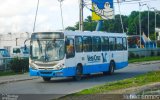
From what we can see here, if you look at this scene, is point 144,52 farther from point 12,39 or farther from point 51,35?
point 51,35

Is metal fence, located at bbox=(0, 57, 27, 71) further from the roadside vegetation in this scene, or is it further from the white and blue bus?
the white and blue bus

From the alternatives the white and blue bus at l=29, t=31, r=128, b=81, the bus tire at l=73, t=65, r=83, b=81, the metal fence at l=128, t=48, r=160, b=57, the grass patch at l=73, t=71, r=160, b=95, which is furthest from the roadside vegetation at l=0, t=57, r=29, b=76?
the metal fence at l=128, t=48, r=160, b=57

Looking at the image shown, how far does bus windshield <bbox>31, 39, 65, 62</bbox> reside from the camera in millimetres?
24422

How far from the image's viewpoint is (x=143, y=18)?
132 meters

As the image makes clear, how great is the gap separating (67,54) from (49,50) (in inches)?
39.4

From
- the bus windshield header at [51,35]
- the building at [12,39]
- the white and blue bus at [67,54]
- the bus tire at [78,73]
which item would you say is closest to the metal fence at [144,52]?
the building at [12,39]

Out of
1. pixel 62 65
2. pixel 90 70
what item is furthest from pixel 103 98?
pixel 90 70

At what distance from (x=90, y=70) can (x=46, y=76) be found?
360 cm

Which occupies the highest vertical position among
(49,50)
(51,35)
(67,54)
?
(51,35)

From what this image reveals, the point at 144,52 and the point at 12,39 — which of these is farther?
the point at 12,39

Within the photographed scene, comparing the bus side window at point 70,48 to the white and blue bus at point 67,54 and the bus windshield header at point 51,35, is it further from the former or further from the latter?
the bus windshield header at point 51,35

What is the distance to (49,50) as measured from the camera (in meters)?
24.5

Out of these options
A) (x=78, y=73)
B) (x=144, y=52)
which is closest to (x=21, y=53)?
(x=144, y=52)

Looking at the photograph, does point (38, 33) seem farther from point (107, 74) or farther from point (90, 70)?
point (107, 74)
